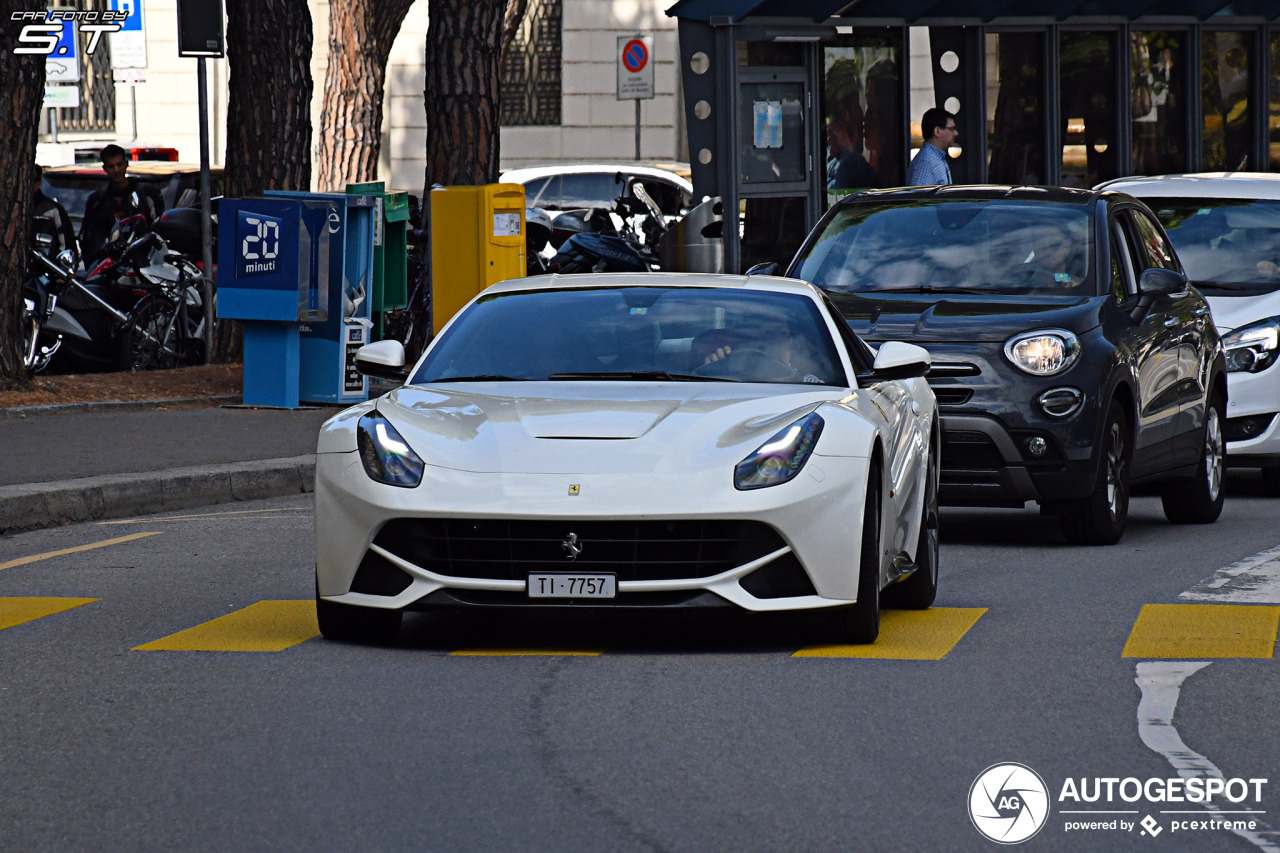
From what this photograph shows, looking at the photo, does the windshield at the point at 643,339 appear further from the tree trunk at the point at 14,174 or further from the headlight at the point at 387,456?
the tree trunk at the point at 14,174

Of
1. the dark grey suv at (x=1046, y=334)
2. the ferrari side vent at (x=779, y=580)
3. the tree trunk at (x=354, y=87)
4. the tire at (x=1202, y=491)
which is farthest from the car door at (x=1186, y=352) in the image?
the tree trunk at (x=354, y=87)

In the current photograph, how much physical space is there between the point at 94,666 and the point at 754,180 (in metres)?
12.6

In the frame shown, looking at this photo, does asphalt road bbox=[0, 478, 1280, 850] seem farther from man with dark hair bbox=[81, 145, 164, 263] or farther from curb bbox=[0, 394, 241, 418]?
man with dark hair bbox=[81, 145, 164, 263]

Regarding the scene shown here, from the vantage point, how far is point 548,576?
23.4 feet

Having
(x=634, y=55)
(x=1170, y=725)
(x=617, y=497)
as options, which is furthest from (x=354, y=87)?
(x=1170, y=725)

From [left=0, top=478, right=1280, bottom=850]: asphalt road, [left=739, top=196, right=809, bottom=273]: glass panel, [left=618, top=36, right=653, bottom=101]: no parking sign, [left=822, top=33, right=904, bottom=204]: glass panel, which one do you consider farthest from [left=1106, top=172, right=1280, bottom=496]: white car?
[left=618, top=36, right=653, bottom=101]: no parking sign

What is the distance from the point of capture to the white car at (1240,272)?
1307 cm

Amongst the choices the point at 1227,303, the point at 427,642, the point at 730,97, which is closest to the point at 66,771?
the point at 427,642

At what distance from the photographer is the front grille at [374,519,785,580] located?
7.07 meters

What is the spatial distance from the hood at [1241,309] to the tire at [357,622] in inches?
279

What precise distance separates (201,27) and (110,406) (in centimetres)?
334

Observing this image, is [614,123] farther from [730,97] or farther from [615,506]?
[615,506]

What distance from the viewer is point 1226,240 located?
46.3 ft

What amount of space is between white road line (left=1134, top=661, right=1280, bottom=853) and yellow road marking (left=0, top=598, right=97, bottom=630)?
4.11m
